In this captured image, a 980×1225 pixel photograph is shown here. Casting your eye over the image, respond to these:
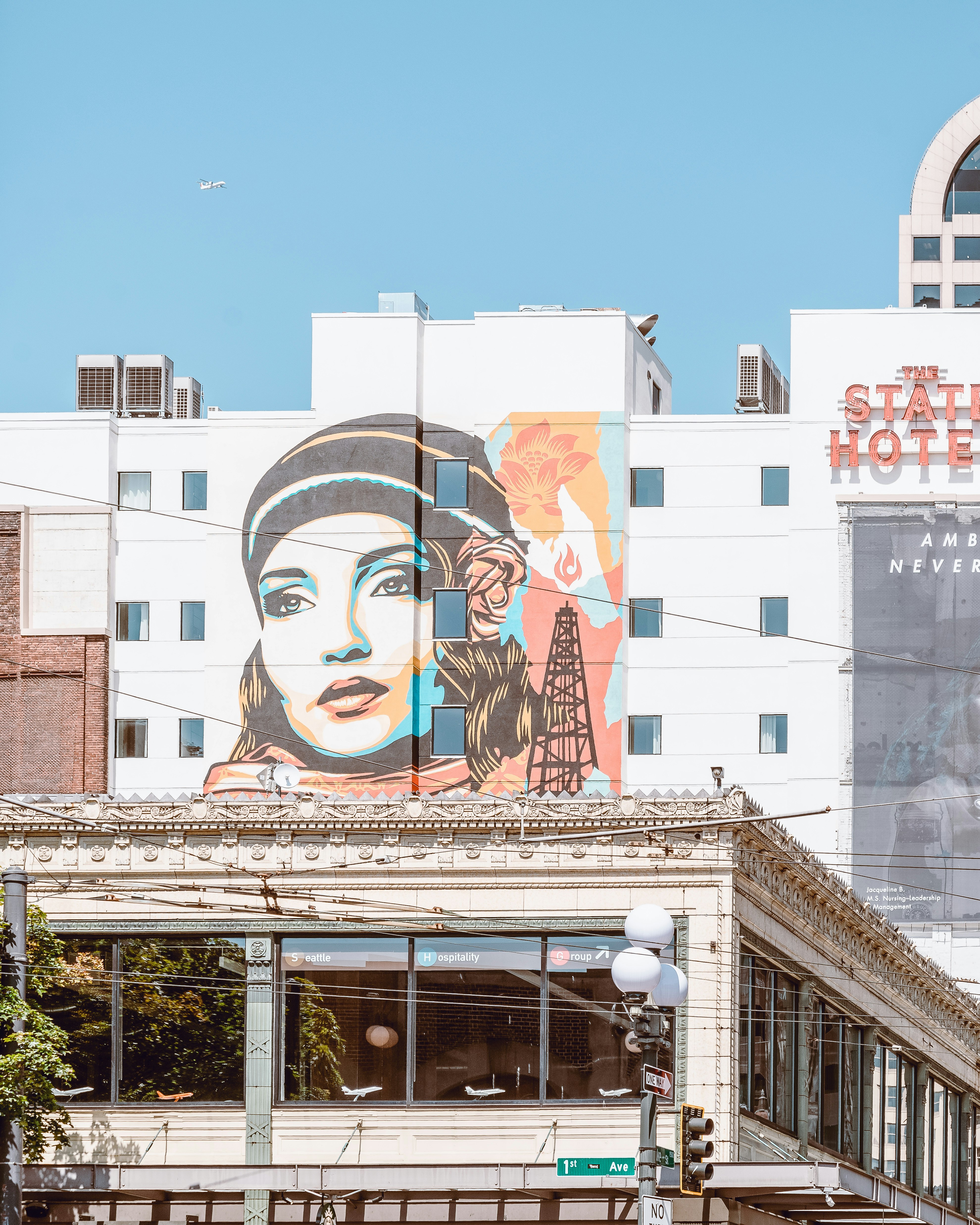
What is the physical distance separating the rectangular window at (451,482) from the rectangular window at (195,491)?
8072 mm

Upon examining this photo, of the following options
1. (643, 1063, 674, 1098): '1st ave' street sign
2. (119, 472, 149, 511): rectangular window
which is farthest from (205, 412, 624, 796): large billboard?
(643, 1063, 674, 1098): '1st ave' street sign

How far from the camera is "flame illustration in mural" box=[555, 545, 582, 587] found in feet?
237

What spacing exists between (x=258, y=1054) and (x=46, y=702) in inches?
1643

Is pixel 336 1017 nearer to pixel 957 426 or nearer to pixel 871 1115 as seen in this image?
pixel 871 1115

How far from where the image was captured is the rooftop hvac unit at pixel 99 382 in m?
81.6

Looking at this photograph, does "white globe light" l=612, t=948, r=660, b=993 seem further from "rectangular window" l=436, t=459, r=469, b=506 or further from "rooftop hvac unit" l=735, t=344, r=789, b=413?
"rooftop hvac unit" l=735, t=344, r=789, b=413

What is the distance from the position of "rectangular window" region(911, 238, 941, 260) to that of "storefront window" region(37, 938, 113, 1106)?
102m

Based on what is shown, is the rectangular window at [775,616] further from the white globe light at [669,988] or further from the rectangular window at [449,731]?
the white globe light at [669,988]

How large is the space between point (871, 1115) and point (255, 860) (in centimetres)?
1603

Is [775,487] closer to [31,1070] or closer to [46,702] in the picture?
[46,702]

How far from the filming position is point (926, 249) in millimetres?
128250

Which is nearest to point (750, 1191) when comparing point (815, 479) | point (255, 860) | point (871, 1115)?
point (255, 860)

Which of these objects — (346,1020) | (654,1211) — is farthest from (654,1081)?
(346,1020)

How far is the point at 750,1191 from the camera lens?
32.7 metres
